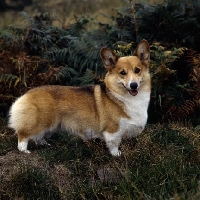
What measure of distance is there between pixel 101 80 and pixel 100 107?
1459mm

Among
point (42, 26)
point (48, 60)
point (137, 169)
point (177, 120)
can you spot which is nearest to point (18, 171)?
point (137, 169)

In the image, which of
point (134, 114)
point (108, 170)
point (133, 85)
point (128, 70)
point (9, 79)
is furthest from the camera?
point (9, 79)

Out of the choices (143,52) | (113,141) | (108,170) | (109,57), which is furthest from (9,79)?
(108,170)

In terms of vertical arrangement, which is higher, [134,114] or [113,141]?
[134,114]

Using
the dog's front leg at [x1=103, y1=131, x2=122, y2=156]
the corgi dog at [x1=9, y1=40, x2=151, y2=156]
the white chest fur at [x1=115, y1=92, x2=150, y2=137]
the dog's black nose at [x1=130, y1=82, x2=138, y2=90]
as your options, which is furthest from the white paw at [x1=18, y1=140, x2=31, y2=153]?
the dog's black nose at [x1=130, y1=82, x2=138, y2=90]

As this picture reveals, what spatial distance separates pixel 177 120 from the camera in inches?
246

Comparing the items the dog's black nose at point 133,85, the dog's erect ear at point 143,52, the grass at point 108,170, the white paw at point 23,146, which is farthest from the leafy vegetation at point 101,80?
the dog's erect ear at point 143,52

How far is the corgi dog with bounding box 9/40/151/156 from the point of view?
4.99 m

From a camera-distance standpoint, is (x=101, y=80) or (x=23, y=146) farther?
(x=101, y=80)

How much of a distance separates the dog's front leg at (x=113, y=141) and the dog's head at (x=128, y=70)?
0.55m

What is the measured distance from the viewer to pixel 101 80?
655 cm

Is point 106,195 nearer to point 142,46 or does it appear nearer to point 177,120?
point 142,46

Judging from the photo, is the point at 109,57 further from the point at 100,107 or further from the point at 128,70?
the point at 100,107

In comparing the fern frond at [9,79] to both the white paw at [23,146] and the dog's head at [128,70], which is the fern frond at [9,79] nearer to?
the white paw at [23,146]
